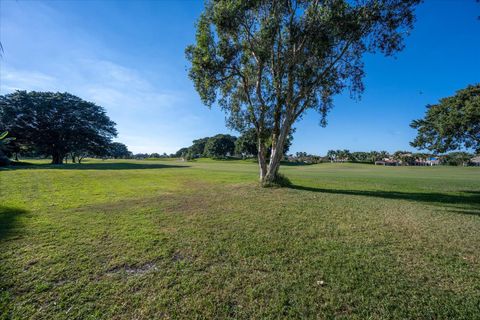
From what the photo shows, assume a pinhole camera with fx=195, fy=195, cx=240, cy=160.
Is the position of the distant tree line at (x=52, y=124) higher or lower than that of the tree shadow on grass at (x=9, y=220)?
higher

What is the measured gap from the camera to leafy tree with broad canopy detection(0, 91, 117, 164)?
36.4m

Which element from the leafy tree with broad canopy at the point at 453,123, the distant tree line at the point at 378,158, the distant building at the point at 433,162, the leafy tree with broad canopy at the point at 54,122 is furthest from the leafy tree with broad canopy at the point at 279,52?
the distant building at the point at 433,162

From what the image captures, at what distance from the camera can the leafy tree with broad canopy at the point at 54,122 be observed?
36406mm

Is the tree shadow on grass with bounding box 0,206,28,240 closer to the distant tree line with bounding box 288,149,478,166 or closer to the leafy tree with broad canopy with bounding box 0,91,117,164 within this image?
the leafy tree with broad canopy with bounding box 0,91,117,164

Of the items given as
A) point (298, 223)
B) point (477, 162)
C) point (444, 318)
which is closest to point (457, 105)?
point (298, 223)

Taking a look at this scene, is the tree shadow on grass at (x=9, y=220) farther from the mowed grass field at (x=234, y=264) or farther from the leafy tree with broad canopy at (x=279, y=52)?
the leafy tree with broad canopy at (x=279, y=52)

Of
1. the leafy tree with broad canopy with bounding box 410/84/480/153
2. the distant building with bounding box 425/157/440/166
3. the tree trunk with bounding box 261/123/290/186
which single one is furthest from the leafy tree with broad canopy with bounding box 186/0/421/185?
the distant building with bounding box 425/157/440/166

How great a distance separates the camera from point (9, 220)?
5.80m

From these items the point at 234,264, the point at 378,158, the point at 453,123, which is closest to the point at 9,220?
the point at 234,264

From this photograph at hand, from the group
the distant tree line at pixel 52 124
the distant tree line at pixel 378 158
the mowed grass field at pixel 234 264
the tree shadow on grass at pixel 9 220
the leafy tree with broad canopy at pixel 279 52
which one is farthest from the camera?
the distant tree line at pixel 378 158

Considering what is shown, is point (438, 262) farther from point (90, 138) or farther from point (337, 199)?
point (90, 138)

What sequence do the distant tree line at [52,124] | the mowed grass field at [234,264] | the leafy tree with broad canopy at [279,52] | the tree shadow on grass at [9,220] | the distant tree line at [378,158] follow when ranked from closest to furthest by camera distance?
the mowed grass field at [234,264]
the tree shadow on grass at [9,220]
the leafy tree with broad canopy at [279,52]
the distant tree line at [52,124]
the distant tree line at [378,158]

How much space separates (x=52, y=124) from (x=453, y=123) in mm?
57696

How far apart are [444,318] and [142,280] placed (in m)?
4.32
